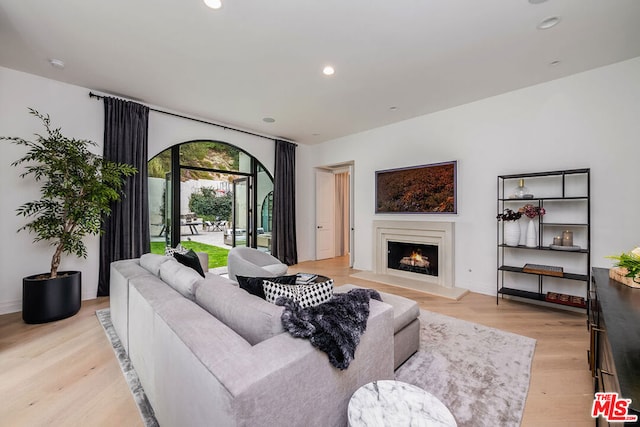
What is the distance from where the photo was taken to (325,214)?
22.2ft

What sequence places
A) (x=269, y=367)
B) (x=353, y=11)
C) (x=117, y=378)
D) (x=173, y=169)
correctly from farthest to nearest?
(x=173, y=169), (x=353, y=11), (x=117, y=378), (x=269, y=367)

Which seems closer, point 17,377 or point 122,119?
point 17,377

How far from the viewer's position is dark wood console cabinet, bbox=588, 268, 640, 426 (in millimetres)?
846

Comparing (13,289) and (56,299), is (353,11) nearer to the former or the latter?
(56,299)

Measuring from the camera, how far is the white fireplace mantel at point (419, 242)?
4207 mm

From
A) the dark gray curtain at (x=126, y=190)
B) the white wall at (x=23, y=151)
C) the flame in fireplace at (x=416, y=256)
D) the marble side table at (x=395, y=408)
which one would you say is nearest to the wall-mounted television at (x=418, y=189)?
the flame in fireplace at (x=416, y=256)

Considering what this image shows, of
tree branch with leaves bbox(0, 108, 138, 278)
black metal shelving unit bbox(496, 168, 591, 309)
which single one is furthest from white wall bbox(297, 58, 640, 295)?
tree branch with leaves bbox(0, 108, 138, 278)

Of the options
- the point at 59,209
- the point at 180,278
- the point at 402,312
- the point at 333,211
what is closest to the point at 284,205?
the point at 333,211

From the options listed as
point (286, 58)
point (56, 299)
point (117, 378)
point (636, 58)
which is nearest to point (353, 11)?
point (286, 58)

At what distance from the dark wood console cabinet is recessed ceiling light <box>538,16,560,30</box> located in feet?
7.06

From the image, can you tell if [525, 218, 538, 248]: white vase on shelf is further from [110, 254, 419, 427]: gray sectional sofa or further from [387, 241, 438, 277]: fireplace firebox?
[110, 254, 419, 427]: gray sectional sofa

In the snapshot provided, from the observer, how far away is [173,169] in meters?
4.46

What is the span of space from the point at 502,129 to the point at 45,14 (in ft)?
16.9

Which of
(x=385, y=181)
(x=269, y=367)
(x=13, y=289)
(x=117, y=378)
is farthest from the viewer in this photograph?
(x=385, y=181)
